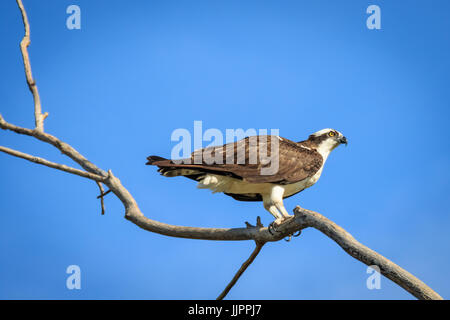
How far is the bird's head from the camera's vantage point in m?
8.48

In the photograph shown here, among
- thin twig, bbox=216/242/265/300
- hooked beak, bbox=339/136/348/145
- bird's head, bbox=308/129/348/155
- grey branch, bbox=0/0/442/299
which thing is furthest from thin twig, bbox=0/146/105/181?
hooked beak, bbox=339/136/348/145

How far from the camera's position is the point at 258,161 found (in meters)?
7.24

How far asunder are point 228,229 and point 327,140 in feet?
10.1

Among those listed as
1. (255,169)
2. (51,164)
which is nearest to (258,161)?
(255,169)

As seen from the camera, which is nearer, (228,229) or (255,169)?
(228,229)

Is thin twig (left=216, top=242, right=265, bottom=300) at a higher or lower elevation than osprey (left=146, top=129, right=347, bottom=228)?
lower

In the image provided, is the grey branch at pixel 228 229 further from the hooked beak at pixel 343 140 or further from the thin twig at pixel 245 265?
the hooked beak at pixel 343 140

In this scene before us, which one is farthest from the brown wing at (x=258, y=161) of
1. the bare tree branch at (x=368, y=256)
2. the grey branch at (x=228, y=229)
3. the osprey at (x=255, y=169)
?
the bare tree branch at (x=368, y=256)

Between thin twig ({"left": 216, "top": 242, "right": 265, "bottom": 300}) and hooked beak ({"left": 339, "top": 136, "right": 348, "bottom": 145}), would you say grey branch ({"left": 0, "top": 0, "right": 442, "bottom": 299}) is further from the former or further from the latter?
hooked beak ({"left": 339, "top": 136, "right": 348, "bottom": 145})

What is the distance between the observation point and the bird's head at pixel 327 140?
8.48 meters

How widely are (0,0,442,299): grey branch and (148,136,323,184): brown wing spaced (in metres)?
0.74

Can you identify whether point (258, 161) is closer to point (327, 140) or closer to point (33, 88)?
point (327, 140)

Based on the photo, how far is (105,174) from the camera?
7082 mm

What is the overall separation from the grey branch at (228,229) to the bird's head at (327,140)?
261 cm
